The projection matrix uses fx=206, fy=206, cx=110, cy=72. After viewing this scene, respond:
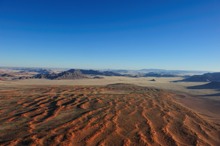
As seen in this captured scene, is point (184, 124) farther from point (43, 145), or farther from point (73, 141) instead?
point (43, 145)

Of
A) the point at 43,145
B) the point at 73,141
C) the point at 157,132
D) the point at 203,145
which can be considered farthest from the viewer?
the point at 157,132

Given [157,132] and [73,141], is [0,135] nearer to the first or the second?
[73,141]

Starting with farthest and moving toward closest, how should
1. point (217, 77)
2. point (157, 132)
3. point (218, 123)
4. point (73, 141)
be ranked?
point (217, 77) → point (218, 123) → point (157, 132) → point (73, 141)

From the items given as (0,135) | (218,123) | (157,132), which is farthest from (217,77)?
(0,135)

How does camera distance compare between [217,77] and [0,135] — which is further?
[217,77]

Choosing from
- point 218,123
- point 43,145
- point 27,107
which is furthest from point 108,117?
point 218,123

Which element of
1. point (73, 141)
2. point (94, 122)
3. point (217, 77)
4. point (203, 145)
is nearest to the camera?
point (73, 141)

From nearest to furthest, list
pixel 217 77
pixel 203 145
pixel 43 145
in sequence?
pixel 43 145 < pixel 203 145 < pixel 217 77

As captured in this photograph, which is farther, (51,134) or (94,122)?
(94,122)
